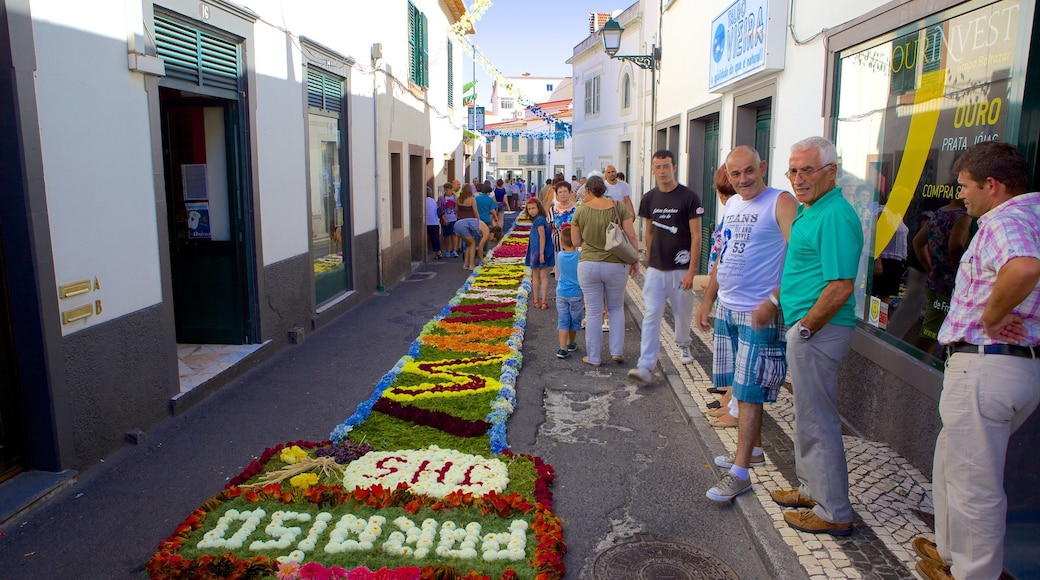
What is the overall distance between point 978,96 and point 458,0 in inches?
752

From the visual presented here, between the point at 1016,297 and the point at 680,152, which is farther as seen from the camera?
the point at 680,152

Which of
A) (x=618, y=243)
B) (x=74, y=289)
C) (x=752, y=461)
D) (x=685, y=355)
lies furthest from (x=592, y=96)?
(x=74, y=289)

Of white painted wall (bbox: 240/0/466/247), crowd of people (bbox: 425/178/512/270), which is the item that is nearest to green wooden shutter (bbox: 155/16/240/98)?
white painted wall (bbox: 240/0/466/247)

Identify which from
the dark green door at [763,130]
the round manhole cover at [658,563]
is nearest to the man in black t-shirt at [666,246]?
the dark green door at [763,130]

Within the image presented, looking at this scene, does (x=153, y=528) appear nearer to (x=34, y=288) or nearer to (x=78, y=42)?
(x=34, y=288)

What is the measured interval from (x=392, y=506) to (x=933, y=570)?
2919 millimetres

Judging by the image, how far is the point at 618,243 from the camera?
7.18m

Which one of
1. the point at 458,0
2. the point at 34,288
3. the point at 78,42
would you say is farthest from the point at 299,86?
the point at 458,0

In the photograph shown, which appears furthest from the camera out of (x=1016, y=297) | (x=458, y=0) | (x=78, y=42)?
(x=458, y=0)

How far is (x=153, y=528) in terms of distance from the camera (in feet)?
14.2

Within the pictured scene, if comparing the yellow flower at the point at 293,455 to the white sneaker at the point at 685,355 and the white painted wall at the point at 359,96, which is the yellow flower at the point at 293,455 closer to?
the white painted wall at the point at 359,96

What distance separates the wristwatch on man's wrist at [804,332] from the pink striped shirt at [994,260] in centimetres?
64

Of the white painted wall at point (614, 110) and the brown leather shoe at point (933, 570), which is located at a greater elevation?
the white painted wall at point (614, 110)

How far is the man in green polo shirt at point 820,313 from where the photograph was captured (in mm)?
3725
